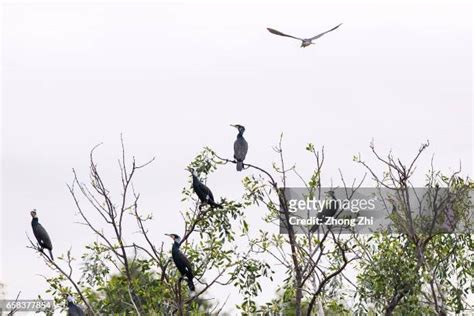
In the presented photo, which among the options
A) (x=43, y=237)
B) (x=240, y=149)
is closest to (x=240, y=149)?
(x=240, y=149)

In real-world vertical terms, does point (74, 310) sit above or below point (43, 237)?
below

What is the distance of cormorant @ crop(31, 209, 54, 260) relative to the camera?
44.4 feet

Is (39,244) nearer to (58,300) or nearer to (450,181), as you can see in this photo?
(58,300)

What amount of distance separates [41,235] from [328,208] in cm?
333

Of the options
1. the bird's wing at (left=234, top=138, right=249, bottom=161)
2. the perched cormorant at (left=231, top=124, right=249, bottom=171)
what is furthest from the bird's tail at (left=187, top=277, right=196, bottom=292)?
the bird's wing at (left=234, top=138, right=249, bottom=161)

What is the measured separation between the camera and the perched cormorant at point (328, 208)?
13752 mm

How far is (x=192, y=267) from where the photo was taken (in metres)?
13.3

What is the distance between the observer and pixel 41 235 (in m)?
13.8

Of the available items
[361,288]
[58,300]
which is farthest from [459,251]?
[58,300]

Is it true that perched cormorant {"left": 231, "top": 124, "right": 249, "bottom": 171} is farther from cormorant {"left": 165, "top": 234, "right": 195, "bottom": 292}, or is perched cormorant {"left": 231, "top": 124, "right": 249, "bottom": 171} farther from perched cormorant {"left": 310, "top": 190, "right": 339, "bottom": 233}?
cormorant {"left": 165, "top": 234, "right": 195, "bottom": 292}

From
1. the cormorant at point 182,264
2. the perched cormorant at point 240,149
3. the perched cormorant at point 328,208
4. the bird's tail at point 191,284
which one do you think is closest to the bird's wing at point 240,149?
the perched cormorant at point 240,149

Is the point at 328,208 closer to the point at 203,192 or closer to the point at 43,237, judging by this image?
the point at 203,192

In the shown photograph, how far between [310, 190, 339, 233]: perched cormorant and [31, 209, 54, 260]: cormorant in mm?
2939

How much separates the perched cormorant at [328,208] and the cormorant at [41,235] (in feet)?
Answer: 9.64
